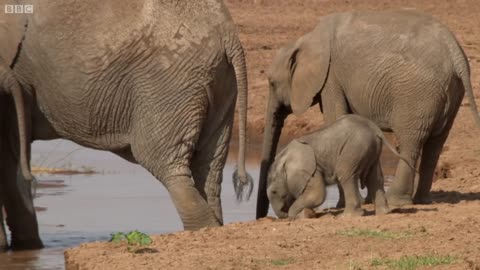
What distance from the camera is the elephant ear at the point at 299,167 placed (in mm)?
9422

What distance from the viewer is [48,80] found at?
909 cm

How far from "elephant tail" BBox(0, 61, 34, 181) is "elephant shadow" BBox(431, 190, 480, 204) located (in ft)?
10.8

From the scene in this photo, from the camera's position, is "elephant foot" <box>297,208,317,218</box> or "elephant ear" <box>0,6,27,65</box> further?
"elephant foot" <box>297,208,317,218</box>

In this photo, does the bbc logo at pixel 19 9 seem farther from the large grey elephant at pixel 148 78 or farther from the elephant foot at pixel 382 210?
the elephant foot at pixel 382 210

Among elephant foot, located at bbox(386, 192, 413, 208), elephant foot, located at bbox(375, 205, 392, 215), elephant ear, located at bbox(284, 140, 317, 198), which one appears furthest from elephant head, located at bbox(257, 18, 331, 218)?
elephant foot, located at bbox(375, 205, 392, 215)

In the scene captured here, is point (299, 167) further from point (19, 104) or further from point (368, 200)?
point (19, 104)

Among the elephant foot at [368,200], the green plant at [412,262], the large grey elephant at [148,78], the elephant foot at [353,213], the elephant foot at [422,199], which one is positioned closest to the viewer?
the green plant at [412,262]

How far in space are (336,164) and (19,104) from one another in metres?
2.00

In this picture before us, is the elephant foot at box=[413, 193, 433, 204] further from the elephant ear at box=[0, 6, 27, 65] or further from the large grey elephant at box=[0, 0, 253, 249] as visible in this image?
the elephant ear at box=[0, 6, 27, 65]

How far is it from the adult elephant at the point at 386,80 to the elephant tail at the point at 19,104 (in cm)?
193

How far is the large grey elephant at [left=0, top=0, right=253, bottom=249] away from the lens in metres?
8.91

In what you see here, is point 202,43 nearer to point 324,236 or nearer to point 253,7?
point 324,236

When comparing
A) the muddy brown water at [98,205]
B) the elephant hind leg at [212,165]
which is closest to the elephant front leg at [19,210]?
the muddy brown water at [98,205]

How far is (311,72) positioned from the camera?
36.3 ft
